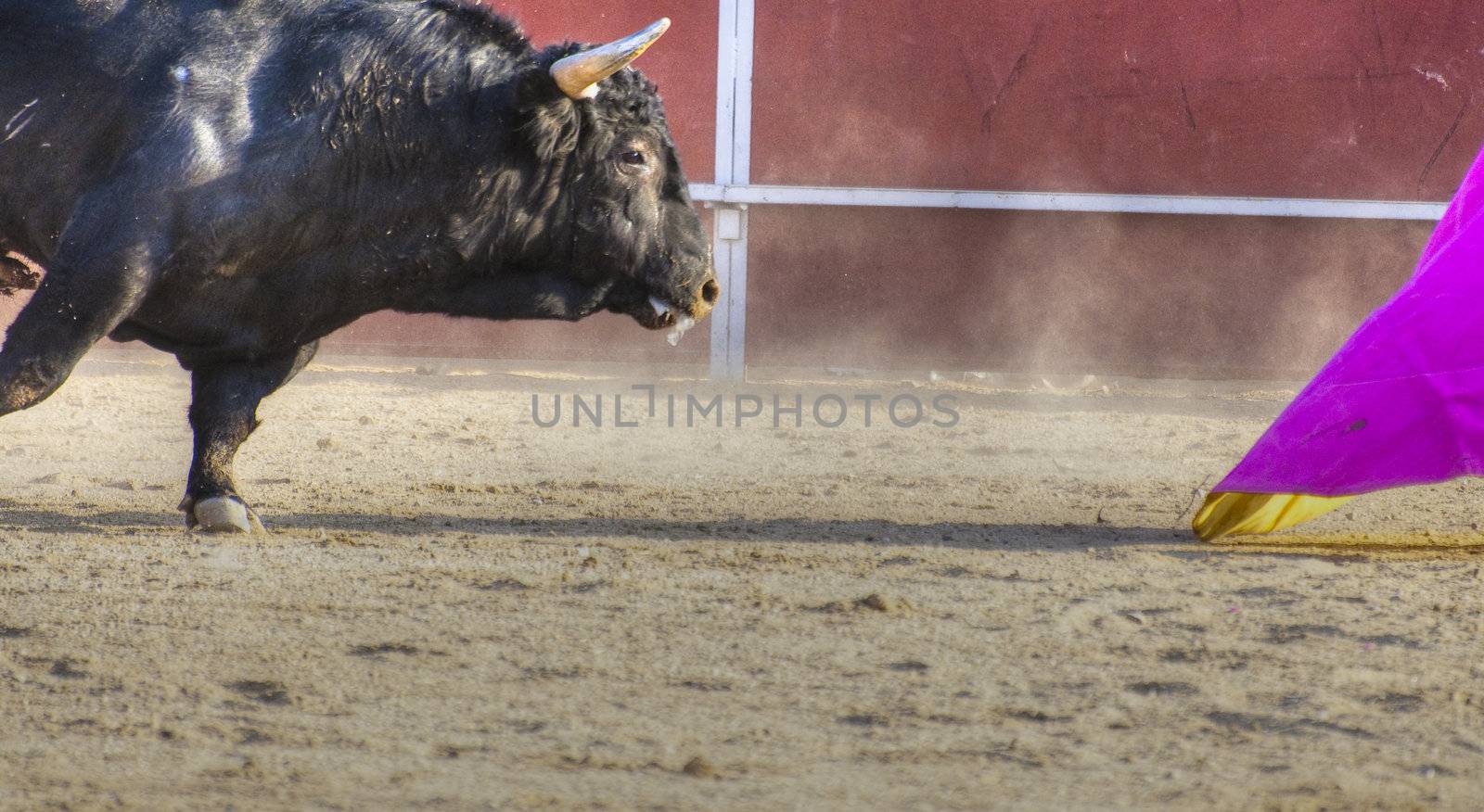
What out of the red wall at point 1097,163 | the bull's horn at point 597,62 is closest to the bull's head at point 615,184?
the bull's horn at point 597,62

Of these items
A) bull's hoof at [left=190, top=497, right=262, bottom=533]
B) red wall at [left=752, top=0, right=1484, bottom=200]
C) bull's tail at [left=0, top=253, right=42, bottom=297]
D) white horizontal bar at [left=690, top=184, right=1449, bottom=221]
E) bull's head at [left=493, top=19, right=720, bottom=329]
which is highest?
red wall at [left=752, top=0, right=1484, bottom=200]

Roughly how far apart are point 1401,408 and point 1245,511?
0.44 metres

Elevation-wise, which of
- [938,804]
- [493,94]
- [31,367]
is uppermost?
[493,94]

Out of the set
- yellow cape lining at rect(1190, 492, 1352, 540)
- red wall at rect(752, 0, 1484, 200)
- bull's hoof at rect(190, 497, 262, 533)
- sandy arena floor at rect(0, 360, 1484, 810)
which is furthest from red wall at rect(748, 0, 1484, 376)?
bull's hoof at rect(190, 497, 262, 533)

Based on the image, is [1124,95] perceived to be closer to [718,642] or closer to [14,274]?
[14,274]

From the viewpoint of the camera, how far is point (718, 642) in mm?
2955

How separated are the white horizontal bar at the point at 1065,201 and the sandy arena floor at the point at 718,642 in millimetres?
2744

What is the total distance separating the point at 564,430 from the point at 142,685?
3.64m

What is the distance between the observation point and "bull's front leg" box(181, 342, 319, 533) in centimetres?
399

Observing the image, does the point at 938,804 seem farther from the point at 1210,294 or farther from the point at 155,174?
the point at 1210,294

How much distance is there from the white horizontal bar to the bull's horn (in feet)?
12.9

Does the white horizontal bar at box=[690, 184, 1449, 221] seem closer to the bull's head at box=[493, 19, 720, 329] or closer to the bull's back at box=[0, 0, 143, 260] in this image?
the bull's head at box=[493, 19, 720, 329]

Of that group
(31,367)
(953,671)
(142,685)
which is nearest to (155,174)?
(31,367)

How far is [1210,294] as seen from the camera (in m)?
7.98
